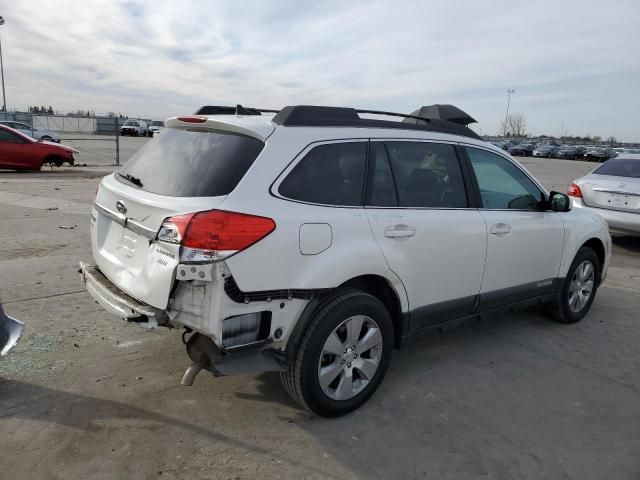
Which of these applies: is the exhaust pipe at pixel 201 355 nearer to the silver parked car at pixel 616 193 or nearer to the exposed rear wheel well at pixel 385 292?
the exposed rear wheel well at pixel 385 292

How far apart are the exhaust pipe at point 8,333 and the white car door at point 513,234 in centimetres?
323

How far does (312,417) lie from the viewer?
3311mm

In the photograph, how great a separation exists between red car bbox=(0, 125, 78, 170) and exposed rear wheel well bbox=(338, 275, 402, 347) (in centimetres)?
1510

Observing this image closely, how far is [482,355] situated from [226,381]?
6.94 feet

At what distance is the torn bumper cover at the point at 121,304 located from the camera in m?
2.92

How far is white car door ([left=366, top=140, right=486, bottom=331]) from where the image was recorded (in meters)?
3.43

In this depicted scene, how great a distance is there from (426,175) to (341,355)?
146cm

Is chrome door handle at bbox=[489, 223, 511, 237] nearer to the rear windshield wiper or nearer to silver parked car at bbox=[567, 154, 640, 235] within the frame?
the rear windshield wiper

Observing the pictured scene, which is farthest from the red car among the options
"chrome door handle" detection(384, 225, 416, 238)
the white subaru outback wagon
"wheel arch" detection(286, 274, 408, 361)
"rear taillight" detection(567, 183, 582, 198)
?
"chrome door handle" detection(384, 225, 416, 238)

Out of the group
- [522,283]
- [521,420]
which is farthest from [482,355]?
[521,420]

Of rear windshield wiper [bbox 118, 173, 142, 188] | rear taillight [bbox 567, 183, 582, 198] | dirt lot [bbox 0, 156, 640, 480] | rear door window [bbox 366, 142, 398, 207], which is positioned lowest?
dirt lot [bbox 0, 156, 640, 480]

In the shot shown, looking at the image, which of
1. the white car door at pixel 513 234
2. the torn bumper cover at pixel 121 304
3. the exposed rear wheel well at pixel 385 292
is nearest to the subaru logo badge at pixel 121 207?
the torn bumper cover at pixel 121 304

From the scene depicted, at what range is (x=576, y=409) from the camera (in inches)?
140

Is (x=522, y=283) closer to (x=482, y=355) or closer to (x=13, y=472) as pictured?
(x=482, y=355)
